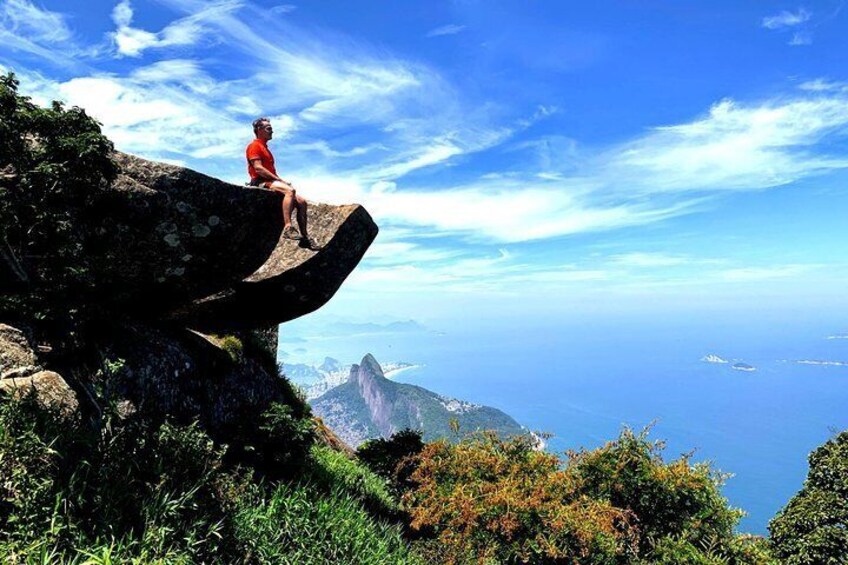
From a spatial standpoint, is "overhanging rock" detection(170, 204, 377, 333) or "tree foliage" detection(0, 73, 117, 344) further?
"overhanging rock" detection(170, 204, 377, 333)

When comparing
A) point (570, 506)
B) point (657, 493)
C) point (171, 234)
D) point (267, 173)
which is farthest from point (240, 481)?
point (657, 493)

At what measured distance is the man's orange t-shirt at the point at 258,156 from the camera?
11.2m

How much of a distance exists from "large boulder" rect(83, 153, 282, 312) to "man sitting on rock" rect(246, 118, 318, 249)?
30 centimetres

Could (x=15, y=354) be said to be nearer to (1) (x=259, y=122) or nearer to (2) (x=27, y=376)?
(2) (x=27, y=376)

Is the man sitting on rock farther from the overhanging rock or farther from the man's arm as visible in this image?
the overhanging rock

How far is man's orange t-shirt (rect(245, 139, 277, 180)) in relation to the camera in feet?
36.9

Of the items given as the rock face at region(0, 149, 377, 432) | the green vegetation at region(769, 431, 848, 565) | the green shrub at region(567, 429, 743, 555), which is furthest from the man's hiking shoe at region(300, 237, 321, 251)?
the green vegetation at region(769, 431, 848, 565)

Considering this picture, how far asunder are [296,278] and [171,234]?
3.22 metres

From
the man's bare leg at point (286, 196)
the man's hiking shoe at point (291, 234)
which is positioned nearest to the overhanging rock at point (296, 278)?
the man's hiking shoe at point (291, 234)

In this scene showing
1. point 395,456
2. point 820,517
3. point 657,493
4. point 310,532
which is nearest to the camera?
point 310,532

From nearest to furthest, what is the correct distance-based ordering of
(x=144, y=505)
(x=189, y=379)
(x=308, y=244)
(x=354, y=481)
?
(x=144, y=505) < (x=189, y=379) < (x=308, y=244) < (x=354, y=481)

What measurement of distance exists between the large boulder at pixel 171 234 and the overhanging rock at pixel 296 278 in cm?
53

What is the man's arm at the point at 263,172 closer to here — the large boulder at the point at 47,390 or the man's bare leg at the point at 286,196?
the man's bare leg at the point at 286,196

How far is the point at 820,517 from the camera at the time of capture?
1878 centimetres
